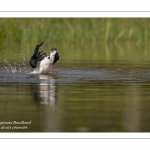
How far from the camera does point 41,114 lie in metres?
10.0

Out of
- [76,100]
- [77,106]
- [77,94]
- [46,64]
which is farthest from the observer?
[46,64]

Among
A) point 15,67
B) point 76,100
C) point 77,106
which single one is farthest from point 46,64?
point 77,106

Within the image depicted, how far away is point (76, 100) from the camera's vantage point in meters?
11.5

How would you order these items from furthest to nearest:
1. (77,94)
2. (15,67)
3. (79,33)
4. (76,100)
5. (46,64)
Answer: (79,33) → (15,67) → (46,64) → (77,94) → (76,100)

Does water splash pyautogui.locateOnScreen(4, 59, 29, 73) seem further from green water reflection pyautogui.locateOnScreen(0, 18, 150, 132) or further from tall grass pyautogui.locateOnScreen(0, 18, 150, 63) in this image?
tall grass pyautogui.locateOnScreen(0, 18, 150, 63)

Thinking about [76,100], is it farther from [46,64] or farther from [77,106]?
[46,64]

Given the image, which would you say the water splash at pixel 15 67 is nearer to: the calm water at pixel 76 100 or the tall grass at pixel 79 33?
the calm water at pixel 76 100

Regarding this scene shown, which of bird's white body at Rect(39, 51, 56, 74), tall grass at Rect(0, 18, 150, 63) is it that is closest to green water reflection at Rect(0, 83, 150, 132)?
bird's white body at Rect(39, 51, 56, 74)

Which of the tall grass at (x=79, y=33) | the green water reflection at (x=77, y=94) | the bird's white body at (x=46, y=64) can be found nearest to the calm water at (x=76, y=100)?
the green water reflection at (x=77, y=94)

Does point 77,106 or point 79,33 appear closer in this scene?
point 77,106

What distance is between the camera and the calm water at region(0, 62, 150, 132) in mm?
9344

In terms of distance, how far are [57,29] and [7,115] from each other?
61.9 feet

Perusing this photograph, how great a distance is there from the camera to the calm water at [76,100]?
9344 millimetres
